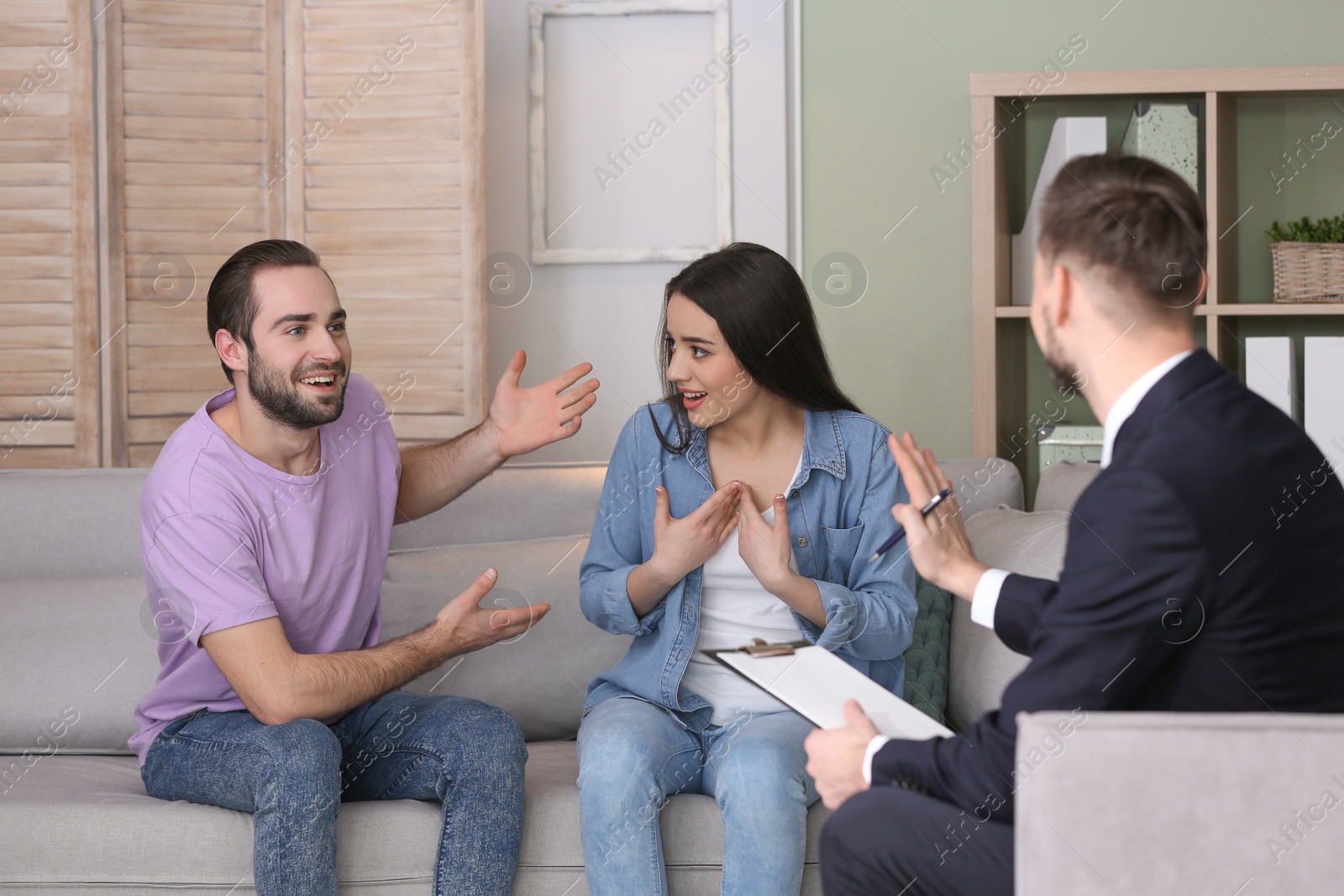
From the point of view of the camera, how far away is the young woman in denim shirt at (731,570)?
1.54 m

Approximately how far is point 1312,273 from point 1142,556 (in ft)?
6.59

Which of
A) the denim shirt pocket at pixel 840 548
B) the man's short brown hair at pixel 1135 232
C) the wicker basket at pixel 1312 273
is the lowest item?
the denim shirt pocket at pixel 840 548

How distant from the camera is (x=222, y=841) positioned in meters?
1.61

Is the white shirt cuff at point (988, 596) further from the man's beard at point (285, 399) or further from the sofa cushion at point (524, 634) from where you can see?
the man's beard at point (285, 399)

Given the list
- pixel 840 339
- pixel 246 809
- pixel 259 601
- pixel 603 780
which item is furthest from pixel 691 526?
pixel 840 339

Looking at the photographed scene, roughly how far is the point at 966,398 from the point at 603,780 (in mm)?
1816

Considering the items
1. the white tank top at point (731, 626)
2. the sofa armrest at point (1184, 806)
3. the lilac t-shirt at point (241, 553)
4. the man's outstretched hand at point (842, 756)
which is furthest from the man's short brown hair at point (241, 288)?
the sofa armrest at point (1184, 806)

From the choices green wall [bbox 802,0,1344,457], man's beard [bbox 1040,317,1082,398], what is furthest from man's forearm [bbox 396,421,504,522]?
green wall [bbox 802,0,1344,457]

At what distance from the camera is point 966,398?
3053mm

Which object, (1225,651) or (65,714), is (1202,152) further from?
(65,714)

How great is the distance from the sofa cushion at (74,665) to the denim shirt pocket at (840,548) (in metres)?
1.13

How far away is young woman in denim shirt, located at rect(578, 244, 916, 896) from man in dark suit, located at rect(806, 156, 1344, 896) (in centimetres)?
41

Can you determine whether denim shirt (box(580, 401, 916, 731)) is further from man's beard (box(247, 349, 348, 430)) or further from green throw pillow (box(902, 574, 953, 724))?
man's beard (box(247, 349, 348, 430))

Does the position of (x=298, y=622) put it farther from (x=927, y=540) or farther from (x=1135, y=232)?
(x=1135, y=232)
